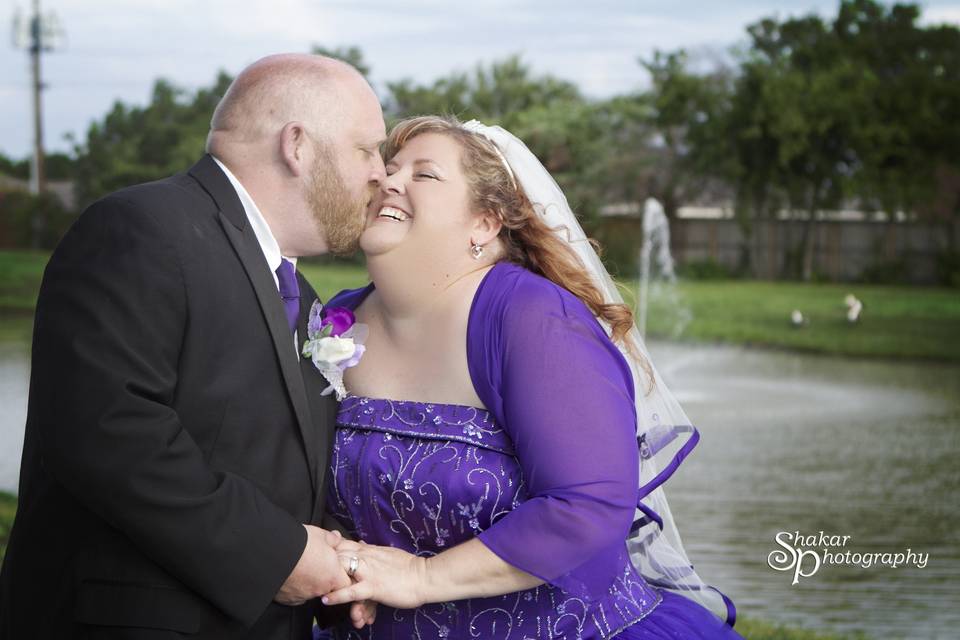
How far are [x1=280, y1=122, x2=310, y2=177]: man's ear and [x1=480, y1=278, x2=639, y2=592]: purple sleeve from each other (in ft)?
2.12

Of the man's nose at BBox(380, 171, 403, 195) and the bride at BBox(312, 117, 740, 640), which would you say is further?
the man's nose at BBox(380, 171, 403, 195)

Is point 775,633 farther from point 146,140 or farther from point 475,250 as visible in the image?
point 146,140

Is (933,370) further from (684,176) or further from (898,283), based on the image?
(684,176)

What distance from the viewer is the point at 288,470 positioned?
2697mm

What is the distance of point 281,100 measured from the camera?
2.77m

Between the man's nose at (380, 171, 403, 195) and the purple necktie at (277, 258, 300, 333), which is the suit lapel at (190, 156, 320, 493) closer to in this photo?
the purple necktie at (277, 258, 300, 333)

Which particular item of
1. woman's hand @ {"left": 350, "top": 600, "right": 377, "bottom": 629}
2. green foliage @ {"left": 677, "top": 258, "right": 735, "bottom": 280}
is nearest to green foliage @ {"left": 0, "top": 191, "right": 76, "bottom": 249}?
green foliage @ {"left": 677, "top": 258, "right": 735, "bottom": 280}

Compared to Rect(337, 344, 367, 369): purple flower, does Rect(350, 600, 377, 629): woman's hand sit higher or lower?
lower

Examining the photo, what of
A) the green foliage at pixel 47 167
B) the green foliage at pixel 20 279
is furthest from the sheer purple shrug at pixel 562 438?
the green foliage at pixel 47 167

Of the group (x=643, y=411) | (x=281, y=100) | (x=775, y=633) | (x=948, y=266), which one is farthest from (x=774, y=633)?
(x=948, y=266)

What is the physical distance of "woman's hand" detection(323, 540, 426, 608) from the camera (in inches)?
107

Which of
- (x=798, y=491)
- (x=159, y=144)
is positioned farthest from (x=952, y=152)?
(x=798, y=491)

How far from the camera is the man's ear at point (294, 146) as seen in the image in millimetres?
2748

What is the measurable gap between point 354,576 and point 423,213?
0.93 metres
